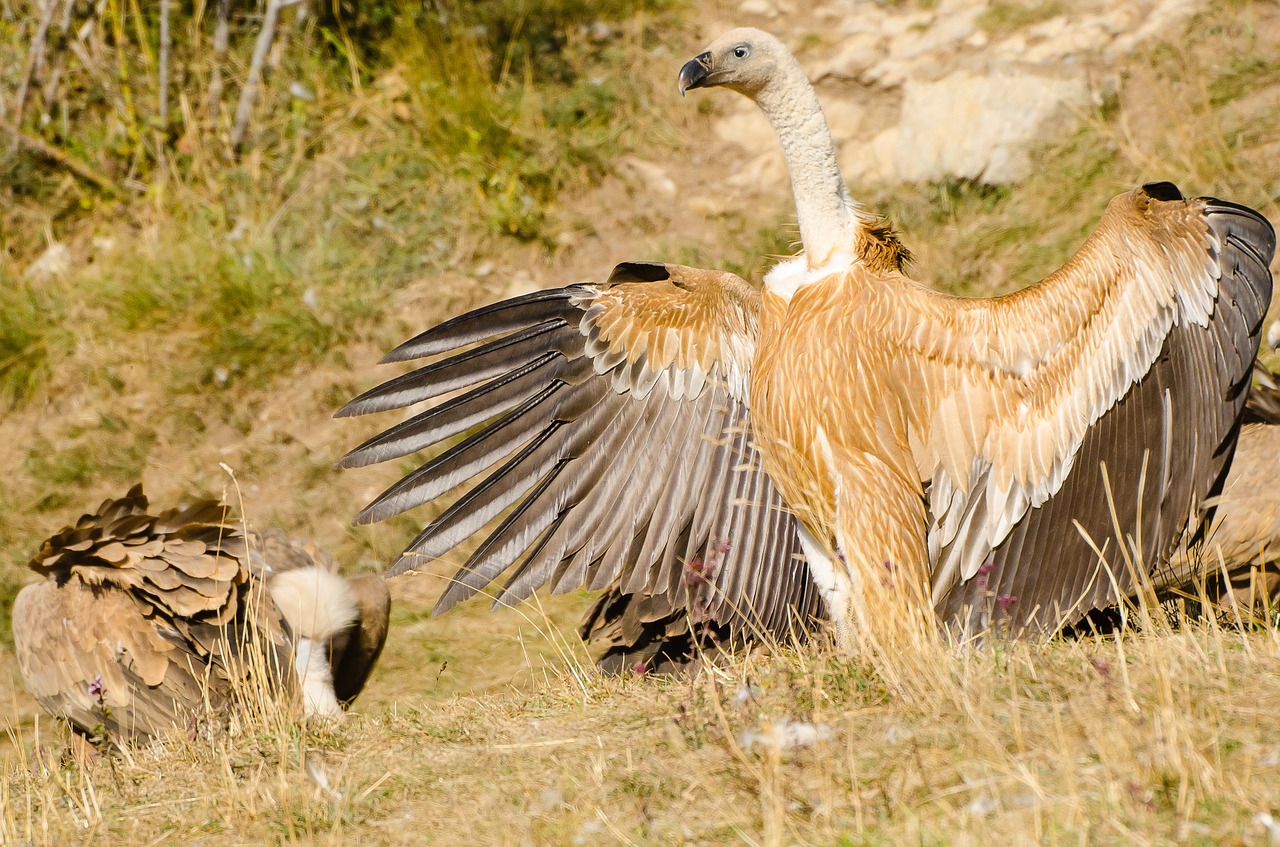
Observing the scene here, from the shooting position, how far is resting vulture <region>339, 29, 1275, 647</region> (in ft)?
12.6

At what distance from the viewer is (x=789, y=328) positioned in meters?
4.09

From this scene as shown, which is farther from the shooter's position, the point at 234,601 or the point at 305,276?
the point at 305,276

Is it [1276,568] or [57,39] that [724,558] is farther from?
[57,39]

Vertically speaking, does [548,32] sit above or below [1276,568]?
above

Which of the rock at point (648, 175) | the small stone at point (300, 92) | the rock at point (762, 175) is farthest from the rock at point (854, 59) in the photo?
the small stone at point (300, 92)

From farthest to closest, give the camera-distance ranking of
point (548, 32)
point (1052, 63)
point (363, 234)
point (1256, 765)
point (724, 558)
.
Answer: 1. point (548, 32)
2. point (363, 234)
3. point (1052, 63)
4. point (724, 558)
5. point (1256, 765)

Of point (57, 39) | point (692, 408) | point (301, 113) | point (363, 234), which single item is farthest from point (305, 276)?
point (692, 408)

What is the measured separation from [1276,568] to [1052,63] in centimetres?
415

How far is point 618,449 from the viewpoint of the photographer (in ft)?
15.5

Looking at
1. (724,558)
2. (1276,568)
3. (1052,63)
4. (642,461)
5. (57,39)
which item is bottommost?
(1276,568)

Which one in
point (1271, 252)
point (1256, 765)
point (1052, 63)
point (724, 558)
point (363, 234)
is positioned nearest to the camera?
point (1256, 765)

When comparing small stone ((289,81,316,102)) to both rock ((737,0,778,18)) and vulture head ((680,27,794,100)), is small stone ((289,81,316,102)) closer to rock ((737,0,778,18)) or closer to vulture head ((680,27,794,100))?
rock ((737,0,778,18))

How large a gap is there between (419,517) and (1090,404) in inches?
160

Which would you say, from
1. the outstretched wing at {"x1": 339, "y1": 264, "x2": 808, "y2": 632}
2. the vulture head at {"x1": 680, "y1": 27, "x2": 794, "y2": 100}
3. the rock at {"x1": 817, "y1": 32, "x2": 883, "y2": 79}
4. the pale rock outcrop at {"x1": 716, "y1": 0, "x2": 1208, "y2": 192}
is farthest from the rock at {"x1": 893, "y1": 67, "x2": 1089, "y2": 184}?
the vulture head at {"x1": 680, "y1": 27, "x2": 794, "y2": 100}
